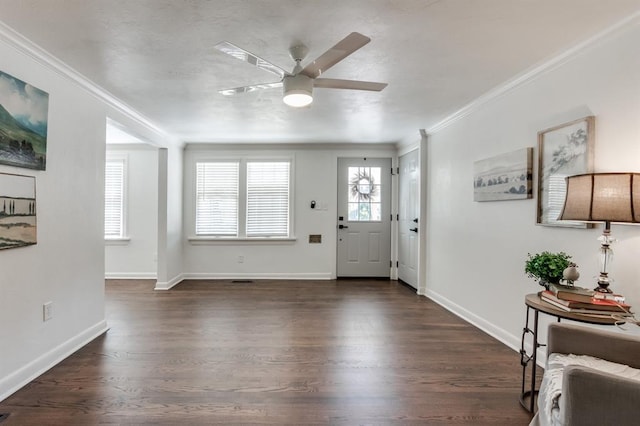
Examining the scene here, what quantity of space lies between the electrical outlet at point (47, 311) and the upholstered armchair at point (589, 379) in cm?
312

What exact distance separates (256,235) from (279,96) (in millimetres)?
2832

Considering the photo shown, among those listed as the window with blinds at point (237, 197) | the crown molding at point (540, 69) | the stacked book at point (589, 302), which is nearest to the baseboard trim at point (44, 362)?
the window with blinds at point (237, 197)

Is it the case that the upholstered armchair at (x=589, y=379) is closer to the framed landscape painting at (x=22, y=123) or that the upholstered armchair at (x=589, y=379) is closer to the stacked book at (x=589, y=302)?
the stacked book at (x=589, y=302)

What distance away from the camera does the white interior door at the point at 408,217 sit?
471 cm

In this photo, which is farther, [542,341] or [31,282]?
[542,341]

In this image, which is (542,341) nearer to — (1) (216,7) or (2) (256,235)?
(1) (216,7)

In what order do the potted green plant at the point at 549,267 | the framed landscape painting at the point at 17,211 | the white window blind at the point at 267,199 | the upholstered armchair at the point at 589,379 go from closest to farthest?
the upholstered armchair at the point at 589,379 → the potted green plant at the point at 549,267 → the framed landscape painting at the point at 17,211 → the white window blind at the point at 267,199

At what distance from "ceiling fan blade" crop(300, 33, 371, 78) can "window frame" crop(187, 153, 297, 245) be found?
11.2 feet

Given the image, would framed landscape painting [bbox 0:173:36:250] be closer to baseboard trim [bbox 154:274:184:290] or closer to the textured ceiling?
the textured ceiling

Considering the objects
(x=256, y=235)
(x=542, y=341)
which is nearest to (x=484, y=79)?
(x=542, y=341)

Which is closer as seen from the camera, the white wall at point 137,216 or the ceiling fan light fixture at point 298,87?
the ceiling fan light fixture at point 298,87

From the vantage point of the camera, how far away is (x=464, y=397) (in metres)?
2.03

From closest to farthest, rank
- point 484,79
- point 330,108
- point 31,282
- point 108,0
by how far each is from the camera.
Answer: point 108,0, point 31,282, point 484,79, point 330,108

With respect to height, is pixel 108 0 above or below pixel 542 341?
above
